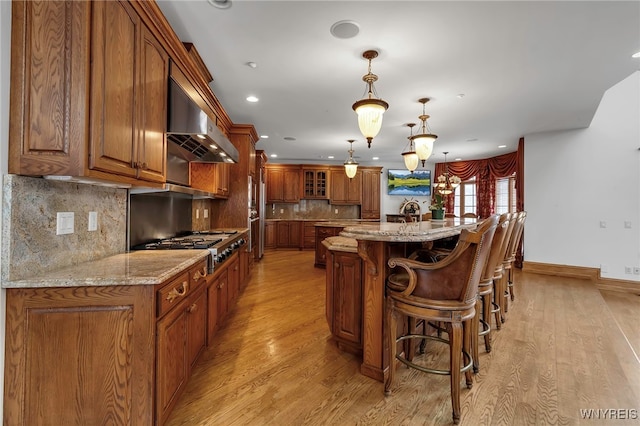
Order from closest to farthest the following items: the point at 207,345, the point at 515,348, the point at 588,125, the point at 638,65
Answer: the point at 207,345
the point at 515,348
the point at 638,65
the point at 588,125

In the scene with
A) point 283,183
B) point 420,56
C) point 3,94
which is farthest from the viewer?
point 283,183

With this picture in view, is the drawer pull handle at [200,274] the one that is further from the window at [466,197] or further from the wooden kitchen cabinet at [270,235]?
the window at [466,197]

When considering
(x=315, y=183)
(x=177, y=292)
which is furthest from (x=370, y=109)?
(x=315, y=183)

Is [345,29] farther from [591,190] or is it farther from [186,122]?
[591,190]

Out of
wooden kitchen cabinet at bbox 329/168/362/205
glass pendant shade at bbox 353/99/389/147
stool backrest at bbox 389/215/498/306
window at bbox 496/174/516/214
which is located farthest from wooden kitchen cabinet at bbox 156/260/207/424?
window at bbox 496/174/516/214

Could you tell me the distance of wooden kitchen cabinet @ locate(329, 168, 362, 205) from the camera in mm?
8898

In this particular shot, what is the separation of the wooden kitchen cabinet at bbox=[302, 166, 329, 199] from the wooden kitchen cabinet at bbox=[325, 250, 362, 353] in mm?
6303

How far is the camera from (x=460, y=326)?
1759 millimetres

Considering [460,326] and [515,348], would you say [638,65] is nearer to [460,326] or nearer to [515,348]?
[515,348]

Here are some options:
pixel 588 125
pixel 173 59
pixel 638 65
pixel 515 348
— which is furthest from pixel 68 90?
pixel 588 125

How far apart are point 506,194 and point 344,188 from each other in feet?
14.5

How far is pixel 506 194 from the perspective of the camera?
7.87 m

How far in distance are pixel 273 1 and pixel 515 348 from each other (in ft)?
11.5

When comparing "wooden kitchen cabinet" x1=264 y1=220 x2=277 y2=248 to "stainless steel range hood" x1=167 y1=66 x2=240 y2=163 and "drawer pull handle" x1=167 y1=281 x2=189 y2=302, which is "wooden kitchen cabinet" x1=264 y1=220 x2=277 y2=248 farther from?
"drawer pull handle" x1=167 y1=281 x2=189 y2=302
